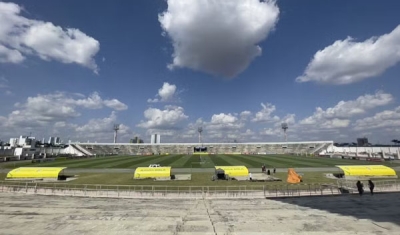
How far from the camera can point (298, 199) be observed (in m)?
30.5

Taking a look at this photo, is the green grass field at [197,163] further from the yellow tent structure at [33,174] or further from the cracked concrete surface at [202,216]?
the cracked concrete surface at [202,216]

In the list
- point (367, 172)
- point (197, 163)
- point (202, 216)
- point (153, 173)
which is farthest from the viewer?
point (197, 163)

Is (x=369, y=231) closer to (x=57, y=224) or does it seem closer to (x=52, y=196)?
(x=57, y=224)

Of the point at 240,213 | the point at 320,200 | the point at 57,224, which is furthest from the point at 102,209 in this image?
the point at 320,200

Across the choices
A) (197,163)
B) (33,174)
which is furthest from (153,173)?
(197,163)

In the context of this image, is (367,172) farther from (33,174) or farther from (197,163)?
(33,174)

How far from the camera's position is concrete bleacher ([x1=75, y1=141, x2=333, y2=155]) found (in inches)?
6821

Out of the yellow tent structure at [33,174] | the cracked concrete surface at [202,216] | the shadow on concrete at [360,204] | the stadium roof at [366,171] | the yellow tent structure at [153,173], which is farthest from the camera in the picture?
the yellow tent structure at [153,173]

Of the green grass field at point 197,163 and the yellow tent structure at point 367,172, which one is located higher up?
the green grass field at point 197,163

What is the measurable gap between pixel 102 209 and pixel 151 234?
9.73 m

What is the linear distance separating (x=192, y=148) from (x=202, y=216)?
531ft

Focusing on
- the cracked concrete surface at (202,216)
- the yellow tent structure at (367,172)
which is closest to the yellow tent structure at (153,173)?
the cracked concrete surface at (202,216)

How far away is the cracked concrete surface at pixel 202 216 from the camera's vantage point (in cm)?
1923

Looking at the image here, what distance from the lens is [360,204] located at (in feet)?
88.2
